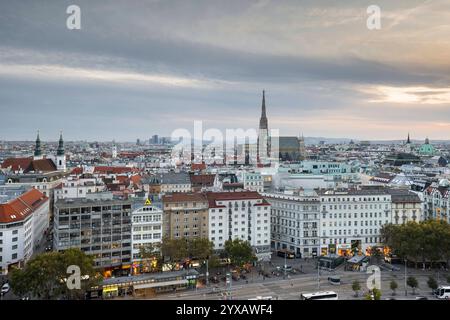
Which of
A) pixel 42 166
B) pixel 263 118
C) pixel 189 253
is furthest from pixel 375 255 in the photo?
pixel 263 118

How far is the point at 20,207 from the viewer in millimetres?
31875

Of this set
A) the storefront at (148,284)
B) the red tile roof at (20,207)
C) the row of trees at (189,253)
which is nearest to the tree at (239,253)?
the row of trees at (189,253)

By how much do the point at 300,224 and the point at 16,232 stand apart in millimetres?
19955

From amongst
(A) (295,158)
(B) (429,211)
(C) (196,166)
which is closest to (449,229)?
(B) (429,211)

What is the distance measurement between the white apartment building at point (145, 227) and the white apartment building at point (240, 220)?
13.9 feet

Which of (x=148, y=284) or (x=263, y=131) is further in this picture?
(x=263, y=131)

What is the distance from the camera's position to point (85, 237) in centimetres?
2964

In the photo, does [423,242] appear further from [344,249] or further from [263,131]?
[263,131]

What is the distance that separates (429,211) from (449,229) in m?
12.9

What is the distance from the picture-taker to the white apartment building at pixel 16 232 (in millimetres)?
28656

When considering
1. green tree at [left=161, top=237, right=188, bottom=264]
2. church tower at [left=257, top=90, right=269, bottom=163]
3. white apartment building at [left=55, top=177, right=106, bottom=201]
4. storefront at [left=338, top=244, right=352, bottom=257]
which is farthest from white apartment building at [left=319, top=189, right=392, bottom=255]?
church tower at [left=257, top=90, right=269, bottom=163]

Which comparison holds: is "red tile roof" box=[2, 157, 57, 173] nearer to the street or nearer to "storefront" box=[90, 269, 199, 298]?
"storefront" box=[90, 269, 199, 298]
